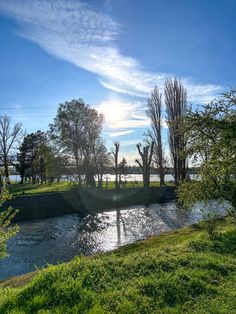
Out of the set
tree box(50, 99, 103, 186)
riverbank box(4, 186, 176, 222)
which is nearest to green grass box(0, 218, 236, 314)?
riverbank box(4, 186, 176, 222)

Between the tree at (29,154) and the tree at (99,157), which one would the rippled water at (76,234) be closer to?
the tree at (99,157)

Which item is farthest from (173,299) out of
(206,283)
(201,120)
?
(201,120)

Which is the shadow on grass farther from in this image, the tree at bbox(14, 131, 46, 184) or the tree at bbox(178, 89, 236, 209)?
the tree at bbox(14, 131, 46, 184)

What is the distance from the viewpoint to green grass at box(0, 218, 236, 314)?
4492mm

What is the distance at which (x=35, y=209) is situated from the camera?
26906mm

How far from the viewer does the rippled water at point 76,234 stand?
13.8 meters

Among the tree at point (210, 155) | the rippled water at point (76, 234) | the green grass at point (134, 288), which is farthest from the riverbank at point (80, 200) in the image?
the green grass at point (134, 288)

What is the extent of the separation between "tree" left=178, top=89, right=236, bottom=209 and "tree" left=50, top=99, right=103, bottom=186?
25.3 meters

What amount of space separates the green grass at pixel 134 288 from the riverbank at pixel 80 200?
67.6ft

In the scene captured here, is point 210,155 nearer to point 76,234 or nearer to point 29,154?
point 76,234

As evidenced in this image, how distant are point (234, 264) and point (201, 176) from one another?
15.0 ft

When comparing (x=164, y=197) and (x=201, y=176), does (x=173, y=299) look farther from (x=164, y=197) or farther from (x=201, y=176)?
(x=164, y=197)

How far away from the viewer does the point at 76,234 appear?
18.8 metres

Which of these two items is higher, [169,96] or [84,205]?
[169,96]
